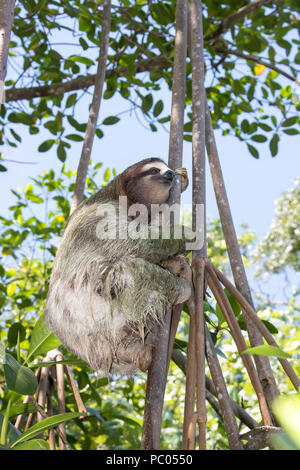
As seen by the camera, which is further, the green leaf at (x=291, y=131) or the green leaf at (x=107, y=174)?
the green leaf at (x=107, y=174)

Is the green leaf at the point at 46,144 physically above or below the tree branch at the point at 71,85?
below

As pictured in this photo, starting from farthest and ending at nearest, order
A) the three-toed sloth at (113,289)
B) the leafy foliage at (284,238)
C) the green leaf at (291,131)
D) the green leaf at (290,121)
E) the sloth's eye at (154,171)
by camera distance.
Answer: the leafy foliage at (284,238), the green leaf at (291,131), the green leaf at (290,121), the sloth's eye at (154,171), the three-toed sloth at (113,289)

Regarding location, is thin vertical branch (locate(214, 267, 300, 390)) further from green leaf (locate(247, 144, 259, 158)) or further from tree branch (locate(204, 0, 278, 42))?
tree branch (locate(204, 0, 278, 42))

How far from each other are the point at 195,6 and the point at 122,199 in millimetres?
1629

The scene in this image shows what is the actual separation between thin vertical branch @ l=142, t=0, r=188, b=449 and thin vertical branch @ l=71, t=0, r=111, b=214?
875mm

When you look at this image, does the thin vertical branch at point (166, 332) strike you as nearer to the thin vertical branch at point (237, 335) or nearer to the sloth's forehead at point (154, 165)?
the thin vertical branch at point (237, 335)

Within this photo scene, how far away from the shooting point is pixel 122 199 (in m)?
3.34

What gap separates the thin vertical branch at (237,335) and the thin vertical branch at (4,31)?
4.40ft

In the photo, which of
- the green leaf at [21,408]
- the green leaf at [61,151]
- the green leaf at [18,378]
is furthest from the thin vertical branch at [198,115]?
the green leaf at [61,151]

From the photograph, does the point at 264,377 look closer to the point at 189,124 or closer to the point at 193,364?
the point at 193,364

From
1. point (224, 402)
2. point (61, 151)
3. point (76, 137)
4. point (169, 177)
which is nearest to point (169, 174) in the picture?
point (169, 177)

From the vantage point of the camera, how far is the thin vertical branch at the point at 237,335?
197 centimetres

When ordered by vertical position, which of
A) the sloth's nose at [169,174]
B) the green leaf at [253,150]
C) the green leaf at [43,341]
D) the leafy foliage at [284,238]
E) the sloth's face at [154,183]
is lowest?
the green leaf at [43,341]
